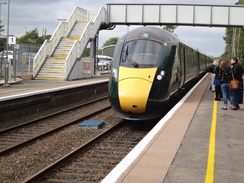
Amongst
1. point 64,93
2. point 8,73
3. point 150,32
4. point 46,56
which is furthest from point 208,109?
point 46,56

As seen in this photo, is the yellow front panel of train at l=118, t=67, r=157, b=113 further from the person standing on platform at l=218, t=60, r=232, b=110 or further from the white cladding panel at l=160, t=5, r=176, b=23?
the white cladding panel at l=160, t=5, r=176, b=23

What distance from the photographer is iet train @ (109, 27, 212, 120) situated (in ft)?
30.8

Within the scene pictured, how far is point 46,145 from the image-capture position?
28.0 ft

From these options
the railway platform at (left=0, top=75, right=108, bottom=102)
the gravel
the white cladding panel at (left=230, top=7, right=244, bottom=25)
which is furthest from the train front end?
the white cladding panel at (left=230, top=7, right=244, bottom=25)

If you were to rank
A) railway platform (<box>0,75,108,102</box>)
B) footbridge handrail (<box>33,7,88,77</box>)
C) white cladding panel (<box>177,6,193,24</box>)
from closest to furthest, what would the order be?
railway platform (<box>0,75,108,102</box>) < footbridge handrail (<box>33,7,88,77</box>) < white cladding panel (<box>177,6,193,24</box>)

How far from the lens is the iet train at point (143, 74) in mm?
9398

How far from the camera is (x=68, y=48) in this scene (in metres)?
27.5

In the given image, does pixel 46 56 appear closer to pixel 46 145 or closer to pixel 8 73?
pixel 8 73

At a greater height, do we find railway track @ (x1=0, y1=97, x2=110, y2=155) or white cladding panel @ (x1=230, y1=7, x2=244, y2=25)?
white cladding panel @ (x1=230, y1=7, x2=244, y2=25)

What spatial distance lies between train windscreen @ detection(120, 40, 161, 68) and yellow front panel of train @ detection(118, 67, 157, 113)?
1.13ft

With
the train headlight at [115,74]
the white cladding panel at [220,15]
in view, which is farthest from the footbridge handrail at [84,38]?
the train headlight at [115,74]

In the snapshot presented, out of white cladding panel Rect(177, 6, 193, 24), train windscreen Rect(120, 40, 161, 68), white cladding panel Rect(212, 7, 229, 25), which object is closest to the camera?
train windscreen Rect(120, 40, 161, 68)

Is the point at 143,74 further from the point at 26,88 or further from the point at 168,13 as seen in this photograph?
the point at 168,13

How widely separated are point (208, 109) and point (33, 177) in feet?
21.9
